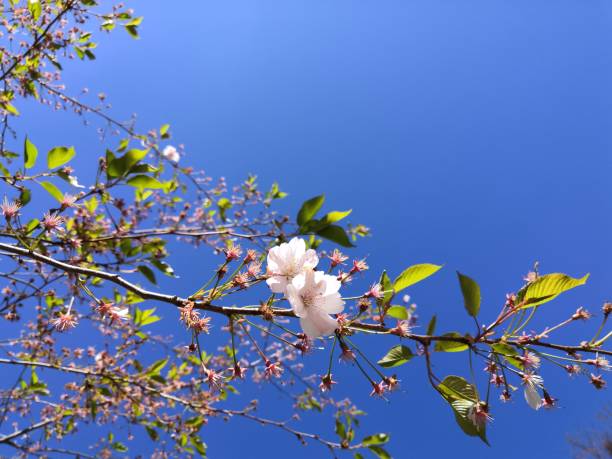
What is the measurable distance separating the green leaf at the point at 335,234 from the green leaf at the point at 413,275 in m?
0.24

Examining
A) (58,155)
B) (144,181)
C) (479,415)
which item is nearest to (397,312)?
(479,415)

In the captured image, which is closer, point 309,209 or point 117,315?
point 117,315

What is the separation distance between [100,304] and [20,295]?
77.2 inches

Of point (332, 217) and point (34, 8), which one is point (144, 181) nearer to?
point (332, 217)

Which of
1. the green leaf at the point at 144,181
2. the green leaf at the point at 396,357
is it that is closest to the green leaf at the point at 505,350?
the green leaf at the point at 396,357

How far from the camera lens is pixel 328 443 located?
2.65 m

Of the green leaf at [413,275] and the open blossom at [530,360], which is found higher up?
the green leaf at [413,275]

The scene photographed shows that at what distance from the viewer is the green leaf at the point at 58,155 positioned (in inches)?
59.3

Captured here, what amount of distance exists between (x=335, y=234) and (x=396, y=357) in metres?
0.43

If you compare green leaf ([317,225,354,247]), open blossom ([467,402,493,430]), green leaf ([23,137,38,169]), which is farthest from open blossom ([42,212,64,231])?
open blossom ([467,402,493,430])

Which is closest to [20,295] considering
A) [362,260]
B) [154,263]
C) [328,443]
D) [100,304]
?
[154,263]

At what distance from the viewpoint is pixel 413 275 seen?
3.58 feet

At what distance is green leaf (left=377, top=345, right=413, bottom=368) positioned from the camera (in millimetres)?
1076

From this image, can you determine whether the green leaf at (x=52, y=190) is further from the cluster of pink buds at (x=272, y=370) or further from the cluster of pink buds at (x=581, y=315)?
the cluster of pink buds at (x=581, y=315)
